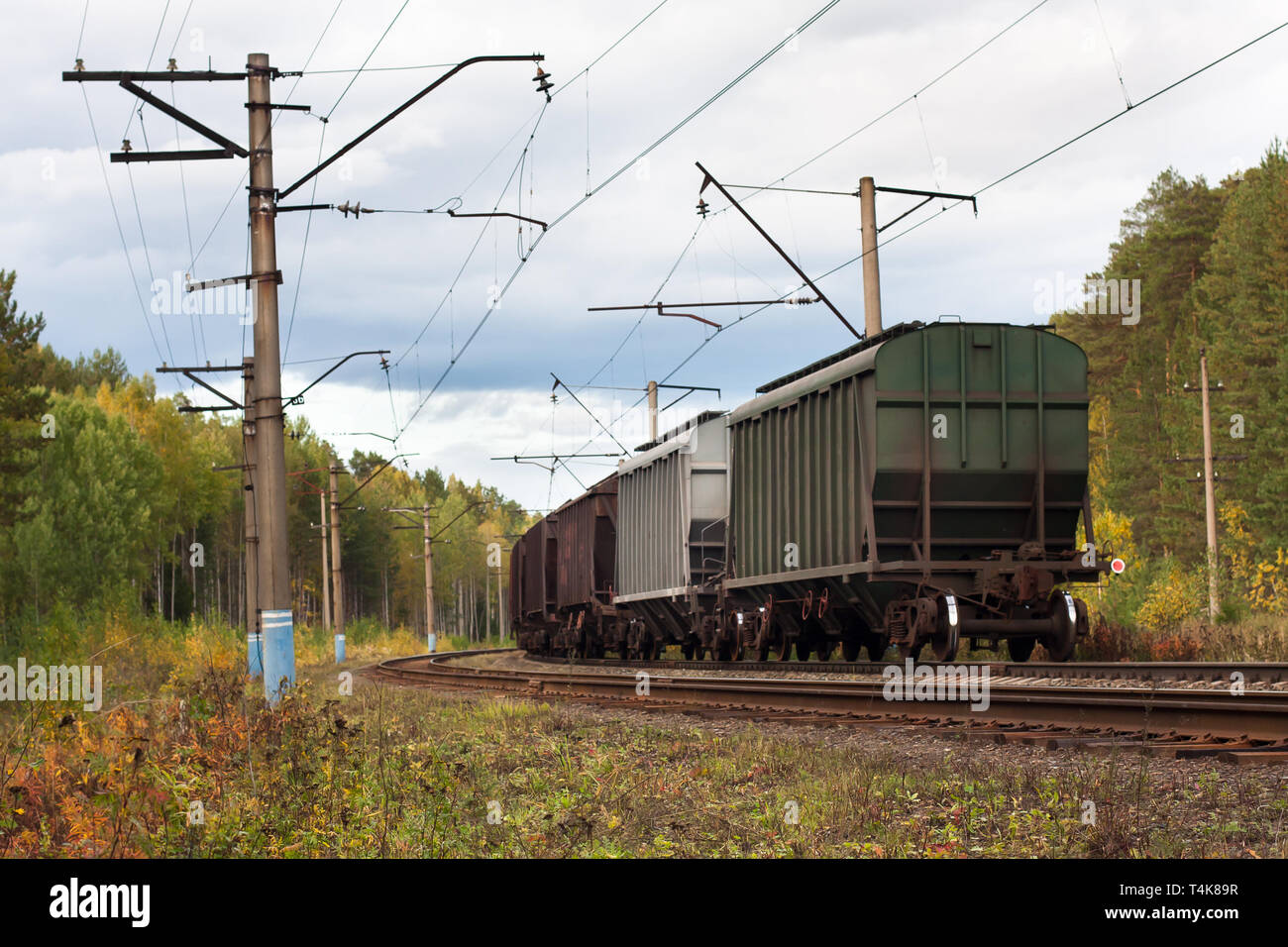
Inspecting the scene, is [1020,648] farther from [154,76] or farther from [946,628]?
[154,76]

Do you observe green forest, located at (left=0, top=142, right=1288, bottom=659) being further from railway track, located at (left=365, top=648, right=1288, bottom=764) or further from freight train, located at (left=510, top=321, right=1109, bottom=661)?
railway track, located at (left=365, top=648, right=1288, bottom=764)

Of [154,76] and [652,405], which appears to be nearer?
[154,76]

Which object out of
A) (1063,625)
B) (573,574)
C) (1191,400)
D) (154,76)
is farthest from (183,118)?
(1191,400)

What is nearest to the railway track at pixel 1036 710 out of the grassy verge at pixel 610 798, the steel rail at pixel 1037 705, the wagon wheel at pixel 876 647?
the steel rail at pixel 1037 705

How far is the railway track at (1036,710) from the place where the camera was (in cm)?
832

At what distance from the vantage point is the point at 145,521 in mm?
68750

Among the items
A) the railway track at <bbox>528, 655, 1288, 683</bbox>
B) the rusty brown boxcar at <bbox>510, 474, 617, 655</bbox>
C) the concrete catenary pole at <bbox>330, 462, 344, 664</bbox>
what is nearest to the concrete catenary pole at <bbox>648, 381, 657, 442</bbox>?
the rusty brown boxcar at <bbox>510, 474, 617, 655</bbox>

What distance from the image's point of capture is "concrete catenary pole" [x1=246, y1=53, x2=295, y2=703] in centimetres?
1340

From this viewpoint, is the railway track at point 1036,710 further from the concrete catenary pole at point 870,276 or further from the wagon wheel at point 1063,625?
the concrete catenary pole at point 870,276

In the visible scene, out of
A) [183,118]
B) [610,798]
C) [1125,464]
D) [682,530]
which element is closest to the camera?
[610,798]

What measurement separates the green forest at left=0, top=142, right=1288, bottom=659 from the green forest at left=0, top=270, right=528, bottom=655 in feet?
0.60

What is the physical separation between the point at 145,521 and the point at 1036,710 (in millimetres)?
66604

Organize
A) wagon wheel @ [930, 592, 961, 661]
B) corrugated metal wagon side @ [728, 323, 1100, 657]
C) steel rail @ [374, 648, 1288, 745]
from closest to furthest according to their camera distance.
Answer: steel rail @ [374, 648, 1288, 745] → wagon wheel @ [930, 592, 961, 661] → corrugated metal wagon side @ [728, 323, 1100, 657]
